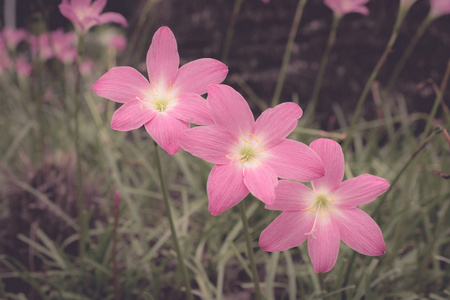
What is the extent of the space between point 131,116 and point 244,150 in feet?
0.50

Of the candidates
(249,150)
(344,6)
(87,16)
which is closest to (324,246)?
(249,150)

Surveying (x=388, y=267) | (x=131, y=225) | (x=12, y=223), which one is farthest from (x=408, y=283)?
(x=12, y=223)

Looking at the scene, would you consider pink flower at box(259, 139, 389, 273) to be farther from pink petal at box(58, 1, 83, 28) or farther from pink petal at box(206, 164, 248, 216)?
pink petal at box(58, 1, 83, 28)

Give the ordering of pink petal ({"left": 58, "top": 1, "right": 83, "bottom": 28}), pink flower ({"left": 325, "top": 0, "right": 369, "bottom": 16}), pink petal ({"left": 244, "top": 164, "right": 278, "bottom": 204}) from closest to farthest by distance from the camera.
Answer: pink petal ({"left": 244, "top": 164, "right": 278, "bottom": 204}), pink petal ({"left": 58, "top": 1, "right": 83, "bottom": 28}), pink flower ({"left": 325, "top": 0, "right": 369, "bottom": 16})

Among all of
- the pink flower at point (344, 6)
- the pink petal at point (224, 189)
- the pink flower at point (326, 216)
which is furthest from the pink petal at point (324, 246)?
the pink flower at point (344, 6)

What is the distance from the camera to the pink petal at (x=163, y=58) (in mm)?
505

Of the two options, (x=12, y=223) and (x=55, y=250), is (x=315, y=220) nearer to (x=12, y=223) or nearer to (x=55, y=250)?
(x=55, y=250)

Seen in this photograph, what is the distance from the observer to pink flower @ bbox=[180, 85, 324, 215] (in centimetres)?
45

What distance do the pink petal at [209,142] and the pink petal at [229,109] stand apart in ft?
0.03

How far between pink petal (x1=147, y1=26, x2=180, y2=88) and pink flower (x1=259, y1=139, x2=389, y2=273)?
21 cm

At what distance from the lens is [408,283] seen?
982 millimetres

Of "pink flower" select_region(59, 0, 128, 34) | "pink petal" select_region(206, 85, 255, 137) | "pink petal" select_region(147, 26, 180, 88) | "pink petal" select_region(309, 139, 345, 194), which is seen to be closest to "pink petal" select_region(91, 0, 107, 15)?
"pink flower" select_region(59, 0, 128, 34)

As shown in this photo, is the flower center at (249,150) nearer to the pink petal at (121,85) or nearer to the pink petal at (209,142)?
the pink petal at (209,142)

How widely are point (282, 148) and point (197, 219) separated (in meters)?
0.95
